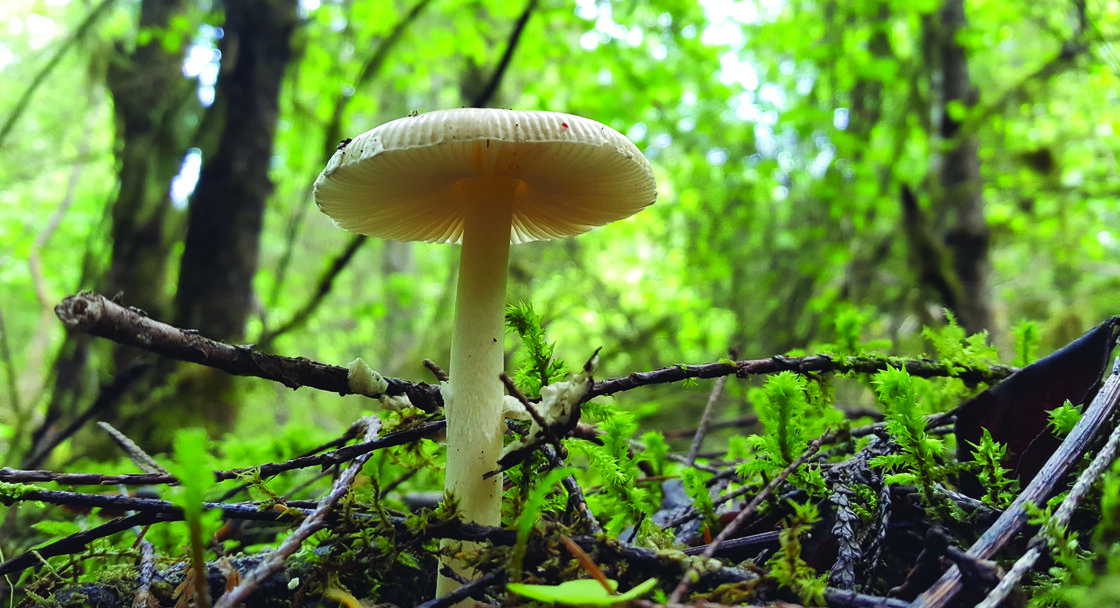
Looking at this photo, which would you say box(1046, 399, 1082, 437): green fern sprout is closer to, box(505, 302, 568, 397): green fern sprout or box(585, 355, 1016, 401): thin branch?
box(585, 355, 1016, 401): thin branch

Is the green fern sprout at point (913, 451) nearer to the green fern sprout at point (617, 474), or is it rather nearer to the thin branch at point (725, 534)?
the thin branch at point (725, 534)

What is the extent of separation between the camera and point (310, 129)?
541 cm

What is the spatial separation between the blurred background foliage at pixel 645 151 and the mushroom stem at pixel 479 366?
1358mm

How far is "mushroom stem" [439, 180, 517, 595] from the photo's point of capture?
1.28m

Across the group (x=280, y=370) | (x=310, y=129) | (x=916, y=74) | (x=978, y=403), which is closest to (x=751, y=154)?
(x=916, y=74)

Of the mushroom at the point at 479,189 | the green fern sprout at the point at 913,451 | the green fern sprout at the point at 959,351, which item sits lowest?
the green fern sprout at the point at 913,451

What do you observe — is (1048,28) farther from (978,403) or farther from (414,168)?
(414,168)

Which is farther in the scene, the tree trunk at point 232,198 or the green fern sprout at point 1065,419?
the tree trunk at point 232,198

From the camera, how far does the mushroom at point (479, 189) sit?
114 cm

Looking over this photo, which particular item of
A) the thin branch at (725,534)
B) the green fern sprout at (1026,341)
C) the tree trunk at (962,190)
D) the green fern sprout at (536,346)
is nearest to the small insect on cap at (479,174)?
the green fern sprout at (536,346)

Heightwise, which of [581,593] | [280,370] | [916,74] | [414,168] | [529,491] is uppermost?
[916,74]

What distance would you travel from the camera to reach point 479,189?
144 cm

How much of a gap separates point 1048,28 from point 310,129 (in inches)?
242

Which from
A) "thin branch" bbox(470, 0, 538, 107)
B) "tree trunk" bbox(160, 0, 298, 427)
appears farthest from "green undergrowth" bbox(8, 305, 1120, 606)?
"thin branch" bbox(470, 0, 538, 107)
